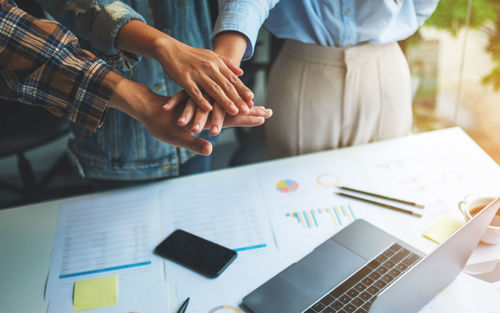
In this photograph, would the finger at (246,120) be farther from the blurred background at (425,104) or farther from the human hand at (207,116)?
the blurred background at (425,104)

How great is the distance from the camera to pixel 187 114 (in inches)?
36.5

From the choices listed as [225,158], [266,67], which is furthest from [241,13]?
[225,158]

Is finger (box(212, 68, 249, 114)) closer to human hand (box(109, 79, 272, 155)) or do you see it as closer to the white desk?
human hand (box(109, 79, 272, 155))

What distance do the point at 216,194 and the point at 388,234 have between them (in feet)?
1.45

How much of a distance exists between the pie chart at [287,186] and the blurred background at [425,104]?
92 centimetres

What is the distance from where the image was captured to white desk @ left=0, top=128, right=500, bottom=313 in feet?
3.06

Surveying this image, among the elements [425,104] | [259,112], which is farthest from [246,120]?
[425,104]

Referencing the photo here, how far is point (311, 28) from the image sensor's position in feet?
4.03

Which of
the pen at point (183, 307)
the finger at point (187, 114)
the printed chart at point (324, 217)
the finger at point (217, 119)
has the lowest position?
the pen at point (183, 307)

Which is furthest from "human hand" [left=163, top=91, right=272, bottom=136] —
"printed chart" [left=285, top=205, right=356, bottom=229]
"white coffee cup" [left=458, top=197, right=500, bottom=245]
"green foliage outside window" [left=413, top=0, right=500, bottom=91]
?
"green foliage outside window" [left=413, top=0, right=500, bottom=91]

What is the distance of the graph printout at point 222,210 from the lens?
999 mm

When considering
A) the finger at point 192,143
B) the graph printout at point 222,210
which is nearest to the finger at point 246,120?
the finger at point 192,143

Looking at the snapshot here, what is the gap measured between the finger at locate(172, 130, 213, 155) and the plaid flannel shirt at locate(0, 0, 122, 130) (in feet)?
0.57

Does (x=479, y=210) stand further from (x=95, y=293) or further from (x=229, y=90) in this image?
(x=95, y=293)
